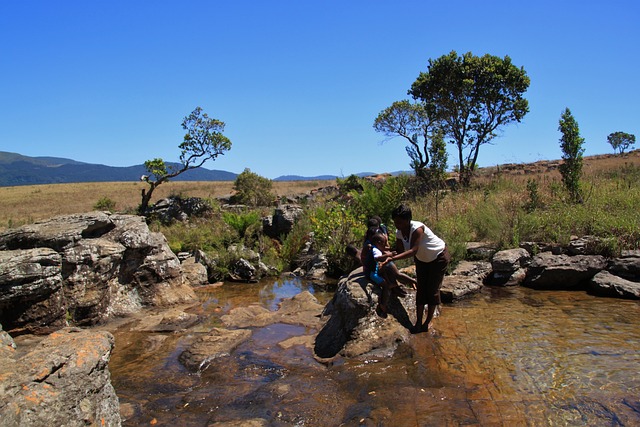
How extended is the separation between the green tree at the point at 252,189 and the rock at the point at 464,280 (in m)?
14.4

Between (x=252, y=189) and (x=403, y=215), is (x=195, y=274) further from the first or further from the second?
(x=252, y=189)

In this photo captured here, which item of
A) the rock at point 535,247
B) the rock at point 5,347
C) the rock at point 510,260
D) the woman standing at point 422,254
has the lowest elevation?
the rock at point 510,260

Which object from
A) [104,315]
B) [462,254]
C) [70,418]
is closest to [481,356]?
[70,418]

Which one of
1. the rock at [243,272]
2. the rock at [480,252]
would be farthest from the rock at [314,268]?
the rock at [480,252]

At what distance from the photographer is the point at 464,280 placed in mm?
9266

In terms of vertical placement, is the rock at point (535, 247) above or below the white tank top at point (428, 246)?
below

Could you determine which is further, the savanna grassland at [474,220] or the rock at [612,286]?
the savanna grassland at [474,220]

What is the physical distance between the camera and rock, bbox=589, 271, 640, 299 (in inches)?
329

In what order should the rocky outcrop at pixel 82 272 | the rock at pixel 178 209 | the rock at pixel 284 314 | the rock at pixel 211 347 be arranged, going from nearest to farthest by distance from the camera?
the rock at pixel 211 347 → the rocky outcrop at pixel 82 272 → the rock at pixel 284 314 → the rock at pixel 178 209

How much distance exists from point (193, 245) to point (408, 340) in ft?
31.2

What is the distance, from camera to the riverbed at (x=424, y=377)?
172 inches

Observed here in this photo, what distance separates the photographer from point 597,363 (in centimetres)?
538

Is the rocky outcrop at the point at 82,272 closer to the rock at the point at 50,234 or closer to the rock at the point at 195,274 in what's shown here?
the rock at the point at 50,234

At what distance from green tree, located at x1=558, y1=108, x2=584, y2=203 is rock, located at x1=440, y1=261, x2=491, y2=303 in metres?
4.95
